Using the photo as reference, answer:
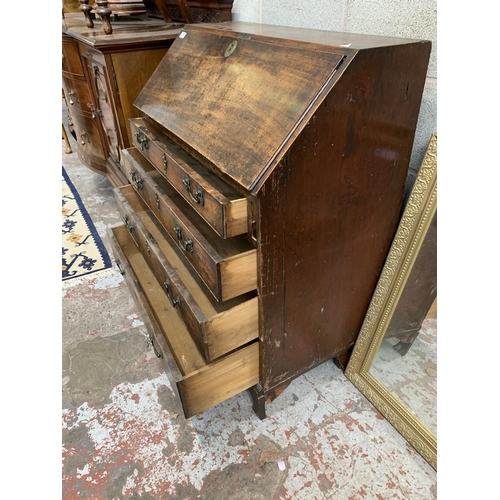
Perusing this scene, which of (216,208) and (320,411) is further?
(320,411)

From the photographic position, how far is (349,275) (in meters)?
1.15

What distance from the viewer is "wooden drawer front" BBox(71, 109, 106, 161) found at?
2309mm

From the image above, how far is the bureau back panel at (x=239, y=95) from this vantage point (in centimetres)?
82

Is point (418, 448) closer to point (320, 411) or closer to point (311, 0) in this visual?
point (320, 411)

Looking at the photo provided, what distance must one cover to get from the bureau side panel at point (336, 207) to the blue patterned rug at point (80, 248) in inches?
52.2

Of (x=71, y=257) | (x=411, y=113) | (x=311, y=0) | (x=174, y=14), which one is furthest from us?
(x=71, y=257)

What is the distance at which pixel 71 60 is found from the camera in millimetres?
2113

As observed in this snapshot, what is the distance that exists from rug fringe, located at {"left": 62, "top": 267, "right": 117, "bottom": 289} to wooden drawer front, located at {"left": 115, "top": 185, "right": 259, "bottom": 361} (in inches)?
27.3

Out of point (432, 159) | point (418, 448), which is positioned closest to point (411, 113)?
point (432, 159)

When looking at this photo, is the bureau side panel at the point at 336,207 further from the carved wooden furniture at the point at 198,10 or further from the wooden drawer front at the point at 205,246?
the carved wooden furniture at the point at 198,10

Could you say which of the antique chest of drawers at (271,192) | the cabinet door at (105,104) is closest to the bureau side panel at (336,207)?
the antique chest of drawers at (271,192)

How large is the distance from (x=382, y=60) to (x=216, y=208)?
51 centimetres

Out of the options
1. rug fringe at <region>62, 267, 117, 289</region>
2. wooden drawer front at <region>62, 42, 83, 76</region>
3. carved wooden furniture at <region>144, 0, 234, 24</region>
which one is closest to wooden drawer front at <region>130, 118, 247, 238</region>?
carved wooden furniture at <region>144, 0, 234, 24</region>

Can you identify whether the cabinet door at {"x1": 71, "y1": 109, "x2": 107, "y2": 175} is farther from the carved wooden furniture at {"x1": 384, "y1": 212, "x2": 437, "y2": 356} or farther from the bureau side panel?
the carved wooden furniture at {"x1": 384, "y1": 212, "x2": 437, "y2": 356}
